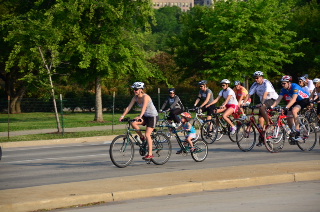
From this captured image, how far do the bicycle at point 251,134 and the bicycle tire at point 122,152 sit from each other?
401 cm

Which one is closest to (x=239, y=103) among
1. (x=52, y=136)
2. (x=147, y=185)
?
(x=52, y=136)

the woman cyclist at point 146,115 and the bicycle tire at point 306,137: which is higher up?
the woman cyclist at point 146,115

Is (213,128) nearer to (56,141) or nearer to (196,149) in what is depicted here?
(196,149)

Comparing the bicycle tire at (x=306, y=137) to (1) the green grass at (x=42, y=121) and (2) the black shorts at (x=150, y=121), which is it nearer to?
(2) the black shorts at (x=150, y=121)

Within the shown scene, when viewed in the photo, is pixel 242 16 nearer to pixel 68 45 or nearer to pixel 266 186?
pixel 68 45

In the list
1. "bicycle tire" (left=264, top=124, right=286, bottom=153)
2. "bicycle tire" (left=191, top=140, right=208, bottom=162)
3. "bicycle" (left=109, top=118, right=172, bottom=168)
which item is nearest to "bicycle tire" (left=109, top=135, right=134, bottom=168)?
"bicycle" (left=109, top=118, right=172, bottom=168)

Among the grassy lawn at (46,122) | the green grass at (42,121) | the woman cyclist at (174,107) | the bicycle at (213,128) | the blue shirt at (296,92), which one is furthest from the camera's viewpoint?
the green grass at (42,121)

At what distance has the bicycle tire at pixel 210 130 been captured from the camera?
72.7 ft

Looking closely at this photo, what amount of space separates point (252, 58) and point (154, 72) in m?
5.74

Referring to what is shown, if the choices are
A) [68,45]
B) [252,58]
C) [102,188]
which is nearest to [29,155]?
[102,188]

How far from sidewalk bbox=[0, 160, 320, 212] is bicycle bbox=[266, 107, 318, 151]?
410 centimetres

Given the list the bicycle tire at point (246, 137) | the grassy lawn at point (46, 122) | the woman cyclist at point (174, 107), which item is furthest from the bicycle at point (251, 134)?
the grassy lawn at point (46, 122)

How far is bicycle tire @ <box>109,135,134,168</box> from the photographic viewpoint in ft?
50.1

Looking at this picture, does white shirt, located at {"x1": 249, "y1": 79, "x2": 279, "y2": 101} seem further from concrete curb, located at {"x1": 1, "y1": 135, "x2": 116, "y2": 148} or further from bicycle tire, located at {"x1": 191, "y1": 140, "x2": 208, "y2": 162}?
concrete curb, located at {"x1": 1, "y1": 135, "x2": 116, "y2": 148}
